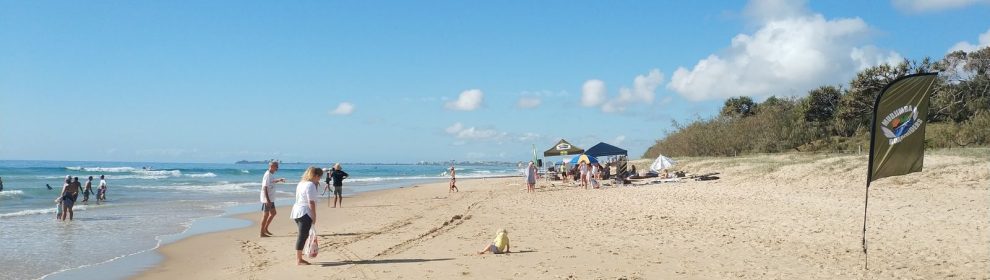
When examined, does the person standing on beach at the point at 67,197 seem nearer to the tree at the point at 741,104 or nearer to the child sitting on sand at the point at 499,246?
the child sitting on sand at the point at 499,246

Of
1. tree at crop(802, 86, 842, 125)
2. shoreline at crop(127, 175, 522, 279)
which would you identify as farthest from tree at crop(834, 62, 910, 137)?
shoreline at crop(127, 175, 522, 279)

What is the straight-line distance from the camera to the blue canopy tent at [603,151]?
2969cm

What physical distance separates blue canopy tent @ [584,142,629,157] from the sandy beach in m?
12.6

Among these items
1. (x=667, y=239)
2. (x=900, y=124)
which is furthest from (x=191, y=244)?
(x=900, y=124)

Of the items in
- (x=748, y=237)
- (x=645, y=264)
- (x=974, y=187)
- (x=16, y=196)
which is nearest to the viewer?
(x=645, y=264)

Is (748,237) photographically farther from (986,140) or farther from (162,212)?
(986,140)

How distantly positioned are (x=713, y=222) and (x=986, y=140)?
2439 centimetres

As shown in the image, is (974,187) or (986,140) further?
(986,140)

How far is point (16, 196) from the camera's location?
2442 cm

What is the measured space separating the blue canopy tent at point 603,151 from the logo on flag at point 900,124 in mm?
22826

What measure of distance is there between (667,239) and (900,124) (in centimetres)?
385

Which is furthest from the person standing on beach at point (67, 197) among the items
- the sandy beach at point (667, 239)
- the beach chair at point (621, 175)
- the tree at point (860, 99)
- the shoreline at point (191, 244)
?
the tree at point (860, 99)

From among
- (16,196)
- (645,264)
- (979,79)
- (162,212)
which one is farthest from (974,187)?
(16,196)

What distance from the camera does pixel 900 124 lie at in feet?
21.4
